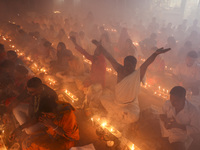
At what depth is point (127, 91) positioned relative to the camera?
157 inches

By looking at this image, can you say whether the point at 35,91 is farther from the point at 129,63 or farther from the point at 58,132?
the point at 129,63

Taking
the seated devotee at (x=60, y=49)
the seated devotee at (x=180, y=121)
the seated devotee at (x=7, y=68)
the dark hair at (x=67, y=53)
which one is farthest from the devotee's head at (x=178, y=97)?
the seated devotee at (x=60, y=49)

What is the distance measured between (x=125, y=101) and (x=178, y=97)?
4.62 ft

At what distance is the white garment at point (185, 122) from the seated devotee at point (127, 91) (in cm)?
100

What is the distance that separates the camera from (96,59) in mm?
5199

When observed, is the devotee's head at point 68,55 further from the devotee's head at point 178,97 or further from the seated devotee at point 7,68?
the devotee's head at point 178,97

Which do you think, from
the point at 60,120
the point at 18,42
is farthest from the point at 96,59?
the point at 18,42

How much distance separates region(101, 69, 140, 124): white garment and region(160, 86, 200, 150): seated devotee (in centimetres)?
89

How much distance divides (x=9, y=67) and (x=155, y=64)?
260 inches

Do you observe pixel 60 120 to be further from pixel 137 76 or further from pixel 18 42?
pixel 18 42

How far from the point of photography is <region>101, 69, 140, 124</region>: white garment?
384 cm

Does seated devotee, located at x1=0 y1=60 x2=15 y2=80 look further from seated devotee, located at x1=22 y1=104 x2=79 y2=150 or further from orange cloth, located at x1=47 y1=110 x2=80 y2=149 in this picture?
orange cloth, located at x1=47 y1=110 x2=80 y2=149

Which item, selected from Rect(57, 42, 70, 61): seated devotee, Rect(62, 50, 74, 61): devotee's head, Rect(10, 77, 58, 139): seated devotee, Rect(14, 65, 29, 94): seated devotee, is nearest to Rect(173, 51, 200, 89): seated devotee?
Rect(62, 50, 74, 61): devotee's head

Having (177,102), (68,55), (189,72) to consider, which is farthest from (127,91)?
(189,72)
